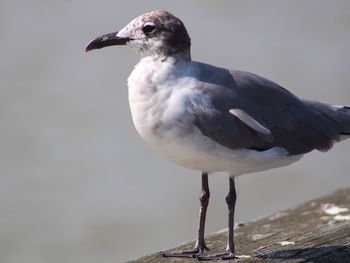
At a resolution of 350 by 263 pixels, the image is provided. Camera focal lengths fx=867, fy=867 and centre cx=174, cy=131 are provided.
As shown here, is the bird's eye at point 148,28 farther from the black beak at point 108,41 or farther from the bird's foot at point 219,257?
the bird's foot at point 219,257

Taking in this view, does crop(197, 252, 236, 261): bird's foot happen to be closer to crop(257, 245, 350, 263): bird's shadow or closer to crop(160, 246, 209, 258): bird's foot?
crop(160, 246, 209, 258): bird's foot

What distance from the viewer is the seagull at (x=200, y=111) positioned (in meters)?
3.33

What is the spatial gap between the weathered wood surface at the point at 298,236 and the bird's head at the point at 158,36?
0.76m

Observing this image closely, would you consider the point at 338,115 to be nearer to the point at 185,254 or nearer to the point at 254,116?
the point at 254,116

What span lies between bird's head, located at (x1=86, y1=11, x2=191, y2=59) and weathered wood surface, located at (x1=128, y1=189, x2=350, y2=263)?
2.51 ft

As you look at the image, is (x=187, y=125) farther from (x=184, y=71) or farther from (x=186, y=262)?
(x=186, y=262)

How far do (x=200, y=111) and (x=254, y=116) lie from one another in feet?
0.82

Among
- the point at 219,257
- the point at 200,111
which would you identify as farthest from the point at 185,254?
the point at 200,111

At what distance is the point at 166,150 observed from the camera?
11.1 feet

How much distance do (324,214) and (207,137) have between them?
654 millimetres

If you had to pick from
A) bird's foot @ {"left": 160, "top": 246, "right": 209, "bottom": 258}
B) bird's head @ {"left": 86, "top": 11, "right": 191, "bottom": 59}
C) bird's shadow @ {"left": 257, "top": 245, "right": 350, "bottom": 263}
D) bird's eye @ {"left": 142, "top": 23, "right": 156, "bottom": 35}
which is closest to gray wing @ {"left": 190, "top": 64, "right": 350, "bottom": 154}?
bird's head @ {"left": 86, "top": 11, "right": 191, "bottom": 59}

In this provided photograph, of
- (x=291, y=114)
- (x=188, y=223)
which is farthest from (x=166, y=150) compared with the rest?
(x=188, y=223)

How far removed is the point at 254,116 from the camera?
11.4ft

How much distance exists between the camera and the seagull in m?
3.33
